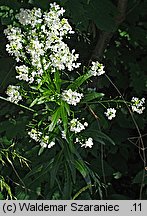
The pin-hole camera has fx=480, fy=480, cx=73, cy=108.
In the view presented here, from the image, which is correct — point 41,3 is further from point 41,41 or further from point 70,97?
point 70,97

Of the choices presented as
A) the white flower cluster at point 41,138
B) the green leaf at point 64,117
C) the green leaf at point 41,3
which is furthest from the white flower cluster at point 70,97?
the green leaf at point 41,3

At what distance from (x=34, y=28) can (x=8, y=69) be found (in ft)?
1.30

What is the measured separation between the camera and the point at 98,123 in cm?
181

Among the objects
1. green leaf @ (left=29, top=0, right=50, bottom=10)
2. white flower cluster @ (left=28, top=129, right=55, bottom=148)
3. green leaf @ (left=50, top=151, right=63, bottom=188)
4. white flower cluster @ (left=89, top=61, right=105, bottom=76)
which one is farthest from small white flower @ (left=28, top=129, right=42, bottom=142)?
green leaf @ (left=29, top=0, right=50, bottom=10)

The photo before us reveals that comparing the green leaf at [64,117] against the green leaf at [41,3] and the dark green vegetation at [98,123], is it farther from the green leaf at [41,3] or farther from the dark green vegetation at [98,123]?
the green leaf at [41,3]

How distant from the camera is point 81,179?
200 centimetres

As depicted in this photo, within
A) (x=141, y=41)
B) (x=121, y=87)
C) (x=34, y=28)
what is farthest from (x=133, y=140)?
(x=34, y=28)

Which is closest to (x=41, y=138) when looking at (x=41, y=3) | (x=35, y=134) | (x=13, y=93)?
(x=35, y=134)

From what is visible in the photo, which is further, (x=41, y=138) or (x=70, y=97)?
(x=41, y=138)

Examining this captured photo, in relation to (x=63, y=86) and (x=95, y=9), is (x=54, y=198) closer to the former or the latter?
(x=63, y=86)

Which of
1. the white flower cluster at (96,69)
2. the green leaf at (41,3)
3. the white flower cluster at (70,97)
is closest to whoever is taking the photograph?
the white flower cluster at (70,97)

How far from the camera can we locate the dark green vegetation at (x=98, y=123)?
1.75 meters

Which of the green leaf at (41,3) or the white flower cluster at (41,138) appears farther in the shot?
the green leaf at (41,3)

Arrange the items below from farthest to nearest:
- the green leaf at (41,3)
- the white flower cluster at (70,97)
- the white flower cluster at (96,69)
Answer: the green leaf at (41,3) < the white flower cluster at (96,69) < the white flower cluster at (70,97)
